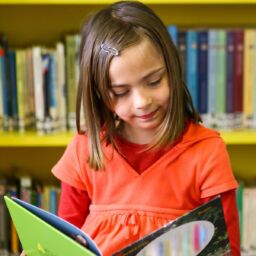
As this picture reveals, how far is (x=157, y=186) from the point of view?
0.94 m

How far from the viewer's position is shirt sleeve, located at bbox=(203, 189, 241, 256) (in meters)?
0.90

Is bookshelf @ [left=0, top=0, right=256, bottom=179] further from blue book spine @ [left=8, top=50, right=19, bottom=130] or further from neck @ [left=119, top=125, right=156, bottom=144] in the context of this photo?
neck @ [left=119, top=125, right=156, bottom=144]

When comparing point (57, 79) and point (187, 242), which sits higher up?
point (57, 79)

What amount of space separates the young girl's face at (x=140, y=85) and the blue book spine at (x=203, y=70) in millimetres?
497

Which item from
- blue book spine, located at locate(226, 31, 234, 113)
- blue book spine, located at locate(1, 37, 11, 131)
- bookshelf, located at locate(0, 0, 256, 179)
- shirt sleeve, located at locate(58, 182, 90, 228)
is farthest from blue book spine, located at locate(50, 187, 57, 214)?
blue book spine, located at locate(226, 31, 234, 113)

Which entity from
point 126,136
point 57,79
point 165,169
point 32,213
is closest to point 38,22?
point 57,79

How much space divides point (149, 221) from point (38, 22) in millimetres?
845

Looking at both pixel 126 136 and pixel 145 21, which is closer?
pixel 145 21

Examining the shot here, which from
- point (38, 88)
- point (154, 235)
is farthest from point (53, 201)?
point (154, 235)

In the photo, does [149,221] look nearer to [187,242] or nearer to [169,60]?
[187,242]

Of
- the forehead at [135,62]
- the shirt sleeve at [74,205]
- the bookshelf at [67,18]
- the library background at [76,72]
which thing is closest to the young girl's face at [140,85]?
the forehead at [135,62]

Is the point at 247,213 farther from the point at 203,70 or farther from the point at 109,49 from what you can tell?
the point at 109,49

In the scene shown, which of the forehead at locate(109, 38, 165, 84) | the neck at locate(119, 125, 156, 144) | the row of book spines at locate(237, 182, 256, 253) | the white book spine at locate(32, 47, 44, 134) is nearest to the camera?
the forehead at locate(109, 38, 165, 84)

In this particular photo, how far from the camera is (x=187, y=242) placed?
29.7 inches
